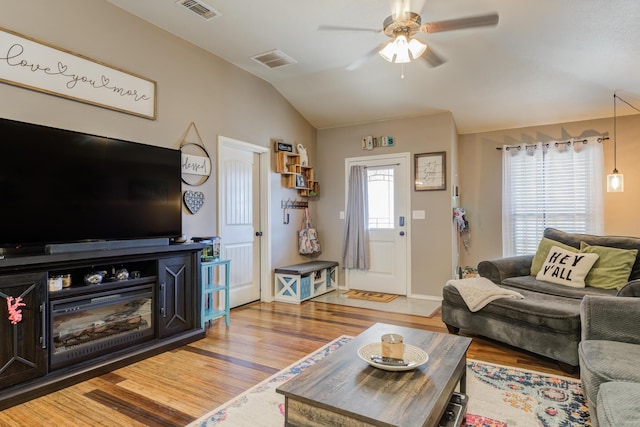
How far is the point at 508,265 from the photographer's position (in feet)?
12.7

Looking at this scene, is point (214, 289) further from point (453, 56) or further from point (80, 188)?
point (453, 56)

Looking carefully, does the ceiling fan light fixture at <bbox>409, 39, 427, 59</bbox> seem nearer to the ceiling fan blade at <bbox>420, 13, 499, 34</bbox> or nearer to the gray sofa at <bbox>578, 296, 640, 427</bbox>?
the ceiling fan blade at <bbox>420, 13, 499, 34</bbox>

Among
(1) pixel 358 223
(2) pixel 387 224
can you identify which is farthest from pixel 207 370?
(2) pixel 387 224

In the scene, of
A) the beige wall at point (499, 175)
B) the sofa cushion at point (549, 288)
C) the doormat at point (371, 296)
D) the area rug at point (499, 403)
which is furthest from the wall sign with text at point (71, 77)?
the beige wall at point (499, 175)

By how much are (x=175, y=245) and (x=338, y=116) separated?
315 cm

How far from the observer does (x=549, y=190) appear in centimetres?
479

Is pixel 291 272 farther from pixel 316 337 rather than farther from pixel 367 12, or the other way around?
pixel 367 12

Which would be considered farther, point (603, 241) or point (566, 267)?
point (603, 241)

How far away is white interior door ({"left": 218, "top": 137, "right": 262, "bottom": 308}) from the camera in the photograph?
14.1ft

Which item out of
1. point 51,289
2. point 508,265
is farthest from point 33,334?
point 508,265

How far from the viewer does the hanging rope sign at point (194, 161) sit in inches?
146

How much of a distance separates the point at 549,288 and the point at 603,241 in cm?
83

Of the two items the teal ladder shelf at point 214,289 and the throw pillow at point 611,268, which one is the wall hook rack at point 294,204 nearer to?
the teal ladder shelf at point 214,289

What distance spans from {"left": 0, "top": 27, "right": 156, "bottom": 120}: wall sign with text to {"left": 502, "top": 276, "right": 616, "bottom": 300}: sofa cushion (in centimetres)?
384
